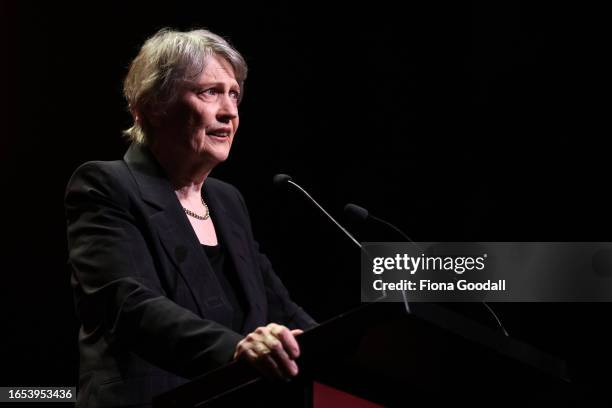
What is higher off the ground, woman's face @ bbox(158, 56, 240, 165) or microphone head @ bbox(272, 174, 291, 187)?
woman's face @ bbox(158, 56, 240, 165)

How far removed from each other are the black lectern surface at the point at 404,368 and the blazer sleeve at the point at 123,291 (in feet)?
0.48

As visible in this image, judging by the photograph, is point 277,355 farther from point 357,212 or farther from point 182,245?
point 357,212

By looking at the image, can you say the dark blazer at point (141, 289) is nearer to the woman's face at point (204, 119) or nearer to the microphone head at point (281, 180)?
the woman's face at point (204, 119)

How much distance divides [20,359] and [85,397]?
147 cm

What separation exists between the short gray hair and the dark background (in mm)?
1091

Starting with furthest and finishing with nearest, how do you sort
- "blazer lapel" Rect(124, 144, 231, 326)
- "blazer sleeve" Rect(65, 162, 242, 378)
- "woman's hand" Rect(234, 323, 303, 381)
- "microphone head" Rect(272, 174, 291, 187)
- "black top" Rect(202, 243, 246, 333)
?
1. "microphone head" Rect(272, 174, 291, 187)
2. "black top" Rect(202, 243, 246, 333)
3. "blazer lapel" Rect(124, 144, 231, 326)
4. "blazer sleeve" Rect(65, 162, 242, 378)
5. "woman's hand" Rect(234, 323, 303, 381)

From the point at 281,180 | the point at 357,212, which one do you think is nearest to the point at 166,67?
the point at 281,180

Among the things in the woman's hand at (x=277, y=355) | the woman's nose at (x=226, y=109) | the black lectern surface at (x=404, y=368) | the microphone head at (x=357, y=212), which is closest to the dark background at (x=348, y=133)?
the woman's nose at (x=226, y=109)

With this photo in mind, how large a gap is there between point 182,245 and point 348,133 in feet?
5.70

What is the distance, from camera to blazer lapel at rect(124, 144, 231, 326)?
202 centimetres

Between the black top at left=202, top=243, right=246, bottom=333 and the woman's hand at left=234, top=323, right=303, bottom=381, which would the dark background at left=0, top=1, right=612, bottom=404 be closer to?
the black top at left=202, top=243, right=246, bottom=333

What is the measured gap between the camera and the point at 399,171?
3613 millimetres

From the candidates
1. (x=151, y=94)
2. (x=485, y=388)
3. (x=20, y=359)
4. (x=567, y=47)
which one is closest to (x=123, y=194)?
(x=151, y=94)

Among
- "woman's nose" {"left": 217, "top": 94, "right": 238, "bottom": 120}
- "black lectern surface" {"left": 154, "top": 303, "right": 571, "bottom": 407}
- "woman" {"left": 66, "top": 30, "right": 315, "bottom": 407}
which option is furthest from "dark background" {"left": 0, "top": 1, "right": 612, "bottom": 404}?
"black lectern surface" {"left": 154, "top": 303, "right": 571, "bottom": 407}
